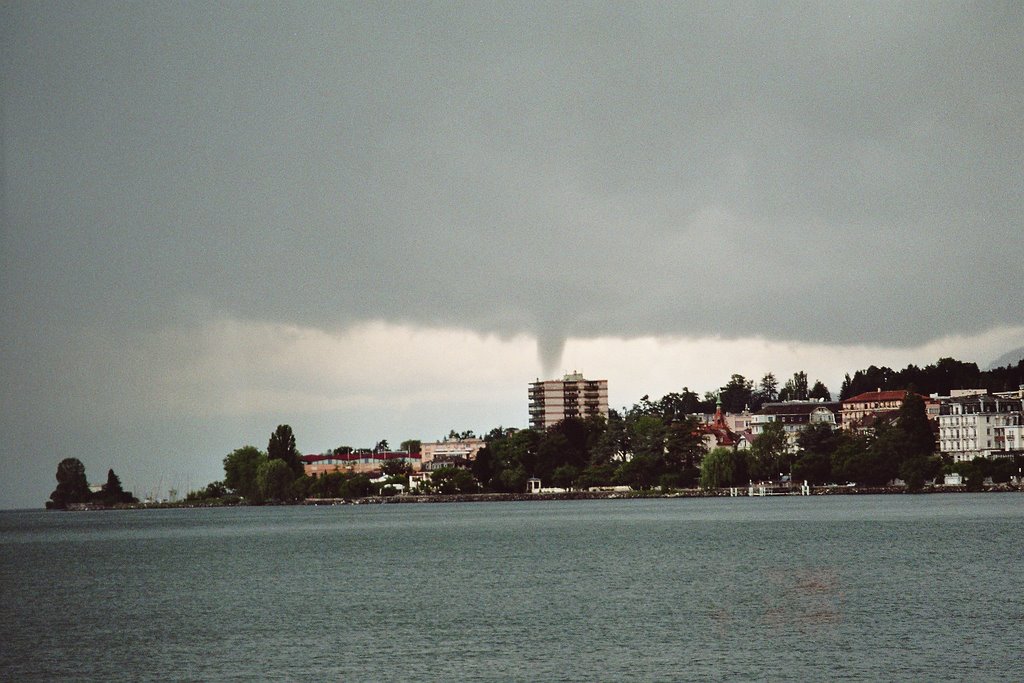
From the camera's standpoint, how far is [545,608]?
5447cm

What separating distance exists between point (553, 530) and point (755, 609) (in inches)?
2589

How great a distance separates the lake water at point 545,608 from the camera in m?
40.1

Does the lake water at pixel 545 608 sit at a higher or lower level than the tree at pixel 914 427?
lower

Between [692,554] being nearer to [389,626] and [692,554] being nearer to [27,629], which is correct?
[389,626]

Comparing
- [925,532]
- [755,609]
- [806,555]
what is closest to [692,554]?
[806,555]

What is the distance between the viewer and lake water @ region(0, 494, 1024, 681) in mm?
40125

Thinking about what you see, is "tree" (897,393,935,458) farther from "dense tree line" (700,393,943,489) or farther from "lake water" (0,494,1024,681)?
"lake water" (0,494,1024,681)

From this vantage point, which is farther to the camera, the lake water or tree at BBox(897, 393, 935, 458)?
tree at BBox(897, 393, 935, 458)

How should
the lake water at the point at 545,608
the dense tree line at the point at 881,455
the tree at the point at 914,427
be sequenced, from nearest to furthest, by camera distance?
the lake water at the point at 545,608
the dense tree line at the point at 881,455
the tree at the point at 914,427

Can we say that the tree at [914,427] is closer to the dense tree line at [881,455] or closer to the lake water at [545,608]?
the dense tree line at [881,455]

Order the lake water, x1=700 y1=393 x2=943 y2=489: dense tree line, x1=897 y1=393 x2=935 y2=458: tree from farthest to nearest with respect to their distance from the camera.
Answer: x1=897 y1=393 x2=935 y2=458: tree → x1=700 y1=393 x2=943 y2=489: dense tree line → the lake water

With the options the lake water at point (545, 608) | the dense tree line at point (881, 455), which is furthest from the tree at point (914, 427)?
the lake water at point (545, 608)

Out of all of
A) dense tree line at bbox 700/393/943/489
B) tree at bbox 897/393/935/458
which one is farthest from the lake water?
tree at bbox 897/393/935/458

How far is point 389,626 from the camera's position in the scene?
1969 inches
